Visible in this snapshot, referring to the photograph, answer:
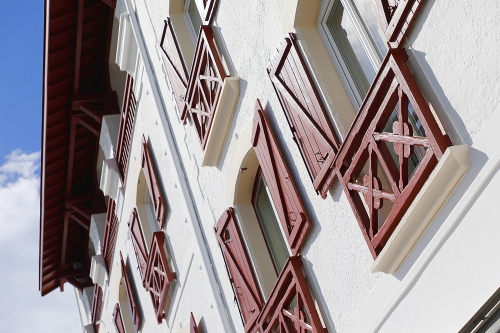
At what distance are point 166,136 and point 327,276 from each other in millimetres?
3962

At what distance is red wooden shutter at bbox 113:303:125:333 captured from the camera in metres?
12.3

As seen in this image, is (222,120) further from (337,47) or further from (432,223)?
(432,223)

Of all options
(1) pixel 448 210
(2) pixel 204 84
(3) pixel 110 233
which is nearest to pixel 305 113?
(1) pixel 448 210

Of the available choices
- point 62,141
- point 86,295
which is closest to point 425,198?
point 62,141

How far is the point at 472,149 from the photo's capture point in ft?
12.3

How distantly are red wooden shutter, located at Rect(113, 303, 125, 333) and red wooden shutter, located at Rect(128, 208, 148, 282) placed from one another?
2.02 m

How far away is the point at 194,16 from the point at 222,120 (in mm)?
2006

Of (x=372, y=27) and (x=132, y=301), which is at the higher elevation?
(x=132, y=301)

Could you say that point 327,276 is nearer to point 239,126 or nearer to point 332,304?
point 332,304

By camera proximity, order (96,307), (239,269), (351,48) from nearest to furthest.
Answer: (351,48) < (239,269) < (96,307)

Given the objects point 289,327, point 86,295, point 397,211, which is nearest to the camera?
point 397,211

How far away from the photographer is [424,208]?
401cm

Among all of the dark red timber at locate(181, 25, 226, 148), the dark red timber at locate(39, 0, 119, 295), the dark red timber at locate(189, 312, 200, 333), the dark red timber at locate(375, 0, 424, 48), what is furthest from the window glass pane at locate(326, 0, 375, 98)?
the dark red timber at locate(39, 0, 119, 295)

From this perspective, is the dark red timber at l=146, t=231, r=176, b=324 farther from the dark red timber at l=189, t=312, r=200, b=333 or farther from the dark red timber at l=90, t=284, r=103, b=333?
the dark red timber at l=90, t=284, r=103, b=333
